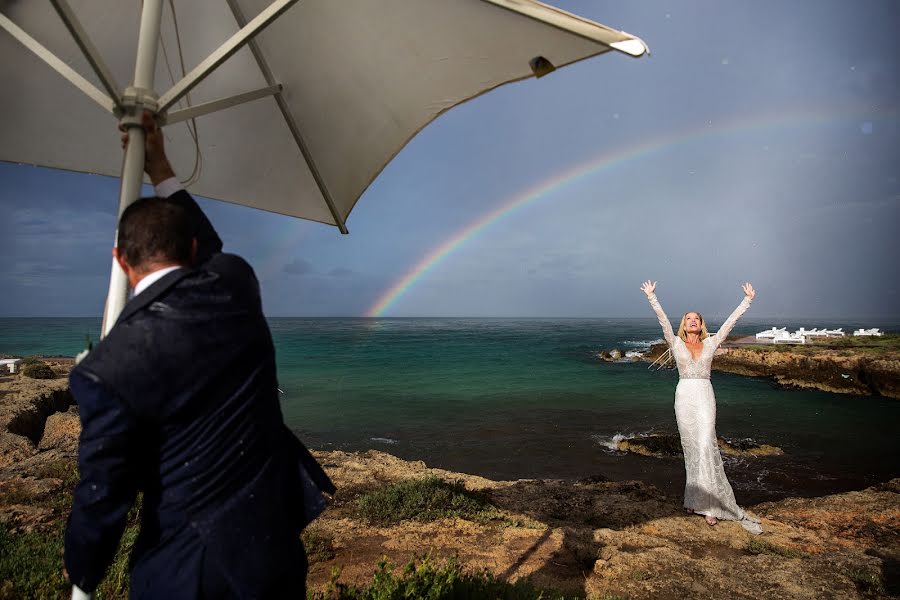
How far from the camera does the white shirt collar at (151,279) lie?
60.4 inches

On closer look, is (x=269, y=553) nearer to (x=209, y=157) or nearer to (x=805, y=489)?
(x=209, y=157)

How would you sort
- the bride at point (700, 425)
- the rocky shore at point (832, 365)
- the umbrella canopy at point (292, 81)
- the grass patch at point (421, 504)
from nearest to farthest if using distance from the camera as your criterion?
the umbrella canopy at point (292, 81)
the grass patch at point (421, 504)
the bride at point (700, 425)
the rocky shore at point (832, 365)

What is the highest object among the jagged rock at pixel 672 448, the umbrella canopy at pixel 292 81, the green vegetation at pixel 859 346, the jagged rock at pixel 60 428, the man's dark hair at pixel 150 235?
the umbrella canopy at pixel 292 81

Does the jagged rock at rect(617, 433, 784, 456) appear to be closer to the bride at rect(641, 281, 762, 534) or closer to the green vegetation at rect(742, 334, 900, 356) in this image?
the bride at rect(641, 281, 762, 534)

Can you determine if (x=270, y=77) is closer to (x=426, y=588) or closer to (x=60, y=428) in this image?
(x=426, y=588)

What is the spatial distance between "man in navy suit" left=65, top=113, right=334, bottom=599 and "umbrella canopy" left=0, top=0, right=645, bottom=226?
193 centimetres

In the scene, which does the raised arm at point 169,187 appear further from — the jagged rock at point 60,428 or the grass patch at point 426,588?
the jagged rock at point 60,428

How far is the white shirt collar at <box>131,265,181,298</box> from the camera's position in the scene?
1535mm

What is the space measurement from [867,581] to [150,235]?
7130 millimetres

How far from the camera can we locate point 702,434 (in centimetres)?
675

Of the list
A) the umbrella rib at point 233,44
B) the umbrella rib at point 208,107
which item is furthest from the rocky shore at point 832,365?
the umbrella rib at point 233,44

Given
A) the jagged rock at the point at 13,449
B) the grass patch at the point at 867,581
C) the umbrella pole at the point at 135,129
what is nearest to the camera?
the umbrella pole at the point at 135,129

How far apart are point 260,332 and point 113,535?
0.73 meters

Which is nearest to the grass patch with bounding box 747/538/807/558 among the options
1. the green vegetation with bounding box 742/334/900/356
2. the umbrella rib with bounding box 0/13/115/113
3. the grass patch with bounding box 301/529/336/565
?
the grass patch with bounding box 301/529/336/565
